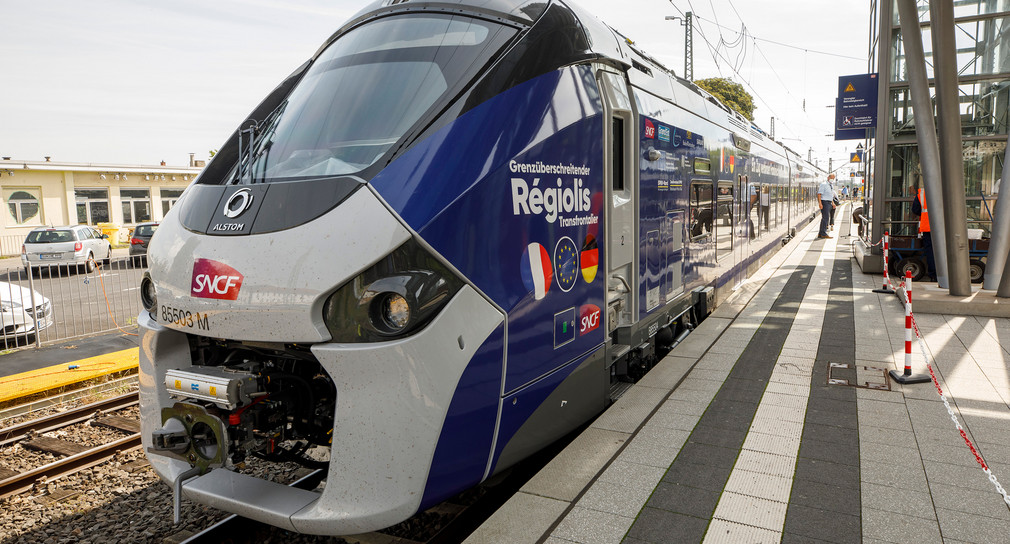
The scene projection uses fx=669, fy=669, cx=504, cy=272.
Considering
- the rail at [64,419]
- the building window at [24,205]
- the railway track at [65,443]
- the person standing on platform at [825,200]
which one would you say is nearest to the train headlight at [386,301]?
the railway track at [65,443]

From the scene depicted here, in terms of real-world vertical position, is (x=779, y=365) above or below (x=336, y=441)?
below

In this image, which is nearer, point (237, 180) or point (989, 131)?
point (237, 180)

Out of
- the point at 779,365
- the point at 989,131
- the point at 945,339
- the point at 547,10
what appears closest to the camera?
the point at 547,10

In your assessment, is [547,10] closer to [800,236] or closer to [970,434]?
[970,434]

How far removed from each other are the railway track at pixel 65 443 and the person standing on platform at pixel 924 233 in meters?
12.5

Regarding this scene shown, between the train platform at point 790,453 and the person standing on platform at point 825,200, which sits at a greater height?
the person standing on platform at point 825,200

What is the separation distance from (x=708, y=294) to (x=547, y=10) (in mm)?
5379

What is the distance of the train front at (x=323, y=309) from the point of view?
10.1 ft

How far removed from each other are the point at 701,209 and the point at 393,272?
5542mm

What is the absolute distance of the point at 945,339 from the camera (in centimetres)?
810

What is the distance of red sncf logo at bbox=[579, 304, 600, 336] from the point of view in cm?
442

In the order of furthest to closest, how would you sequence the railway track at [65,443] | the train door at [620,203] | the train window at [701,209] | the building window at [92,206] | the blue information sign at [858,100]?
1. the building window at [92,206]
2. the blue information sign at [858,100]
3. the train window at [701,209]
4. the railway track at [65,443]
5. the train door at [620,203]

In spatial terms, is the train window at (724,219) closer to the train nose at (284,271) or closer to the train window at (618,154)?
the train window at (618,154)

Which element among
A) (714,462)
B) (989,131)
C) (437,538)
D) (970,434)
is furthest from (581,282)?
(989,131)
